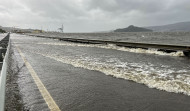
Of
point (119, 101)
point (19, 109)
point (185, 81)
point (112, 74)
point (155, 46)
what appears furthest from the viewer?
point (155, 46)

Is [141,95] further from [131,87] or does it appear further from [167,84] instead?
[167,84]

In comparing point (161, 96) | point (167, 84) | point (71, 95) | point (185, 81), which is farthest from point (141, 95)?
point (185, 81)

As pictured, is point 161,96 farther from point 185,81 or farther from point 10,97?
point 10,97

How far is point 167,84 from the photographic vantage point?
6.82 metres

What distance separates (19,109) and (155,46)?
18.2 meters

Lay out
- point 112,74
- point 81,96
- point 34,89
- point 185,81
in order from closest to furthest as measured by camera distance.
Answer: point 81,96 < point 34,89 < point 185,81 < point 112,74

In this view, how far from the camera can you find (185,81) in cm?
725

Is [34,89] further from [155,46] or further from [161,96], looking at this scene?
[155,46]

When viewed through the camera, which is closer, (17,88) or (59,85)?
(17,88)

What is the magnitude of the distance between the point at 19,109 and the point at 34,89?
5.56 feet

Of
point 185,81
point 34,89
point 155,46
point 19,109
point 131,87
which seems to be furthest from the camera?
point 155,46

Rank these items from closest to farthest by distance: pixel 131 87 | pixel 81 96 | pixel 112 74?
pixel 81 96 < pixel 131 87 < pixel 112 74

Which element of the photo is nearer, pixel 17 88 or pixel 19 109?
pixel 19 109

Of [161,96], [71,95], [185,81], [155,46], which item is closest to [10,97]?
[71,95]
